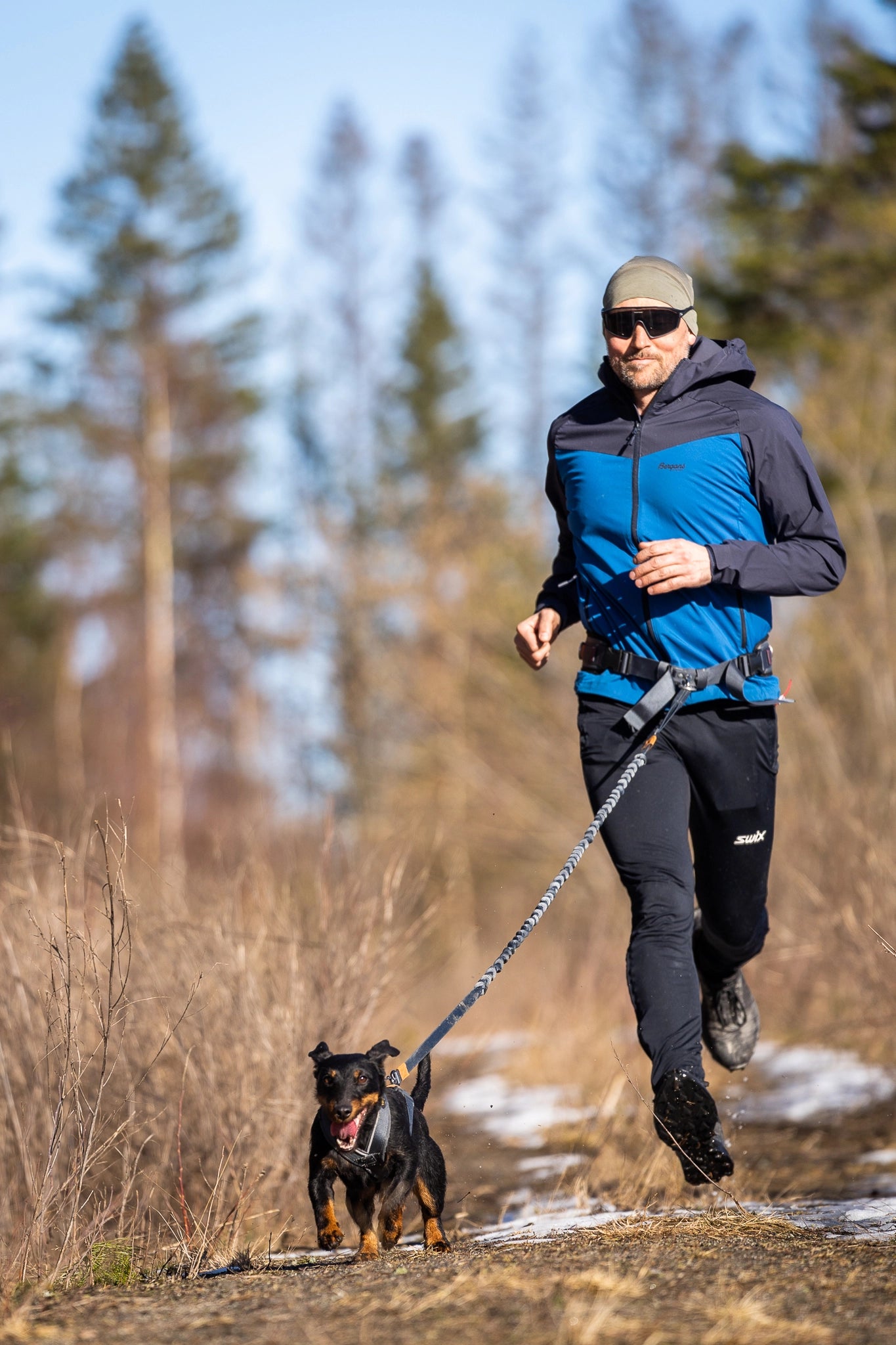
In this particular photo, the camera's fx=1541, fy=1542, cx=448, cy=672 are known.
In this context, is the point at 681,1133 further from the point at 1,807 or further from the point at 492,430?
the point at 492,430

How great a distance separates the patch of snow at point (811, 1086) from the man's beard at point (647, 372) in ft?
12.3

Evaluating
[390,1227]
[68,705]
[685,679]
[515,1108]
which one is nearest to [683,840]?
[685,679]

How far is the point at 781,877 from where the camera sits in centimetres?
838

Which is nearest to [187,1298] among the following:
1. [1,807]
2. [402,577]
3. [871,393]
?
[1,807]

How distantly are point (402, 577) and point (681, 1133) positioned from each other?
2066cm

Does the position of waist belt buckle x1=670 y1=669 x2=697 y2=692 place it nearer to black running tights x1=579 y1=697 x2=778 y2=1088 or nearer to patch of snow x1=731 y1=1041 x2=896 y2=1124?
black running tights x1=579 y1=697 x2=778 y2=1088

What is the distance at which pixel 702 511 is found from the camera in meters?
4.16

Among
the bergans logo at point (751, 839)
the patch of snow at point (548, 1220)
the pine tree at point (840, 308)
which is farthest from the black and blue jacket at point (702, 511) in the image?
the pine tree at point (840, 308)

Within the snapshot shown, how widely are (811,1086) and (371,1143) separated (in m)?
4.79

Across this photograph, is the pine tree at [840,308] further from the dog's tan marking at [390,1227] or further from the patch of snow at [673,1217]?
the dog's tan marking at [390,1227]

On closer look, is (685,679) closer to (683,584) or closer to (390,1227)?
(683,584)

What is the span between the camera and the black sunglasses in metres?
4.26

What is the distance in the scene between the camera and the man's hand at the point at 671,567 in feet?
12.7

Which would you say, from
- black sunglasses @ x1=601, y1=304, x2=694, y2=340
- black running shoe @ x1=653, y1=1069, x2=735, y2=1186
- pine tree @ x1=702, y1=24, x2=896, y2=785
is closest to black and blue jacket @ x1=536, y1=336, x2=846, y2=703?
black sunglasses @ x1=601, y1=304, x2=694, y2=340
